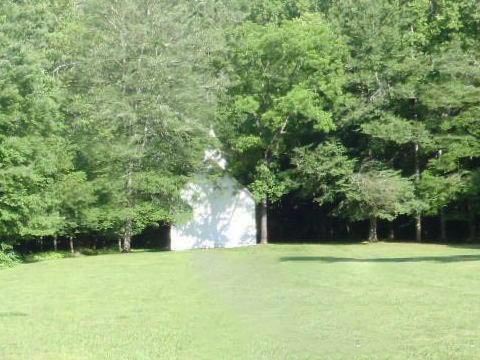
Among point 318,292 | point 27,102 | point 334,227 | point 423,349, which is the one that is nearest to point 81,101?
point 27,102

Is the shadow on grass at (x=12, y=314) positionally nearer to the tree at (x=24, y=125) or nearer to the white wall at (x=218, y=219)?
the tree at (x=24, y=125)

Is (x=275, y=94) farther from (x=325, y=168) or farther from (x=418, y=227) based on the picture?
(x=418, y=227)

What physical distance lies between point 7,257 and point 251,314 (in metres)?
23.2

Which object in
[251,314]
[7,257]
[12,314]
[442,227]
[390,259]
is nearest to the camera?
[251,314]

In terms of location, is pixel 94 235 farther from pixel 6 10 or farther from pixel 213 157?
pixel 6 10

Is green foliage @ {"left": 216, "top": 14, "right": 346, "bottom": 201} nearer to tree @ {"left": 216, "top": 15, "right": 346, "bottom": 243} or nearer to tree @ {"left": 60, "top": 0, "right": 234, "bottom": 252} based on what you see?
tree @ {"left": 216, "top": 15, "right": 346, "bottom": 243}

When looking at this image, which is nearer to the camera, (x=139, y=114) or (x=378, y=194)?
(x=139, y=114)

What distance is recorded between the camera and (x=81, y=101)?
136ft

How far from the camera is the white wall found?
145ft

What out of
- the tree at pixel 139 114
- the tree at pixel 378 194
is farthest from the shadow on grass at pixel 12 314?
the tree at pixel 378 194

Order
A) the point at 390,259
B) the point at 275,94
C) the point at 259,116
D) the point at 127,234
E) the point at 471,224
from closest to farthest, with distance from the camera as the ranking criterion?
the point at 390,259, the point at 127,234, the point at 471,224, the point at 275,94, the point at 259,116

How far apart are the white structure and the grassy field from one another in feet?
65.2

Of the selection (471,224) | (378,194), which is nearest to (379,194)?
(378,194)

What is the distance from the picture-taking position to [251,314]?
13391 mm
